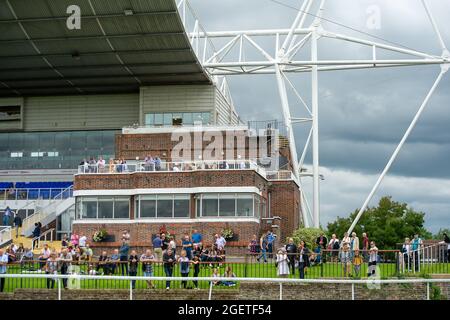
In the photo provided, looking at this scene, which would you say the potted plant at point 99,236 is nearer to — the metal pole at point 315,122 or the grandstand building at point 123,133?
the grandstand building at point 123,133

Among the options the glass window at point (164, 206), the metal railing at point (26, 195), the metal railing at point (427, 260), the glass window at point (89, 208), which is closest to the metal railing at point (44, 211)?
the metal railing at point (26, 195)

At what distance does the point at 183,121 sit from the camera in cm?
6462

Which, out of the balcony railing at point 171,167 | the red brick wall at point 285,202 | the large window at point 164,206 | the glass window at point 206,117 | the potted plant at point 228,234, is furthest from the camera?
the glass window at point 206,117

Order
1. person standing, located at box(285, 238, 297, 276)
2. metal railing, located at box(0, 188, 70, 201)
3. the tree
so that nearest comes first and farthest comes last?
person standing, located at box(285, 238, 297, 276)
metal railing, located at box(0, 188, 70, 201)
the tree

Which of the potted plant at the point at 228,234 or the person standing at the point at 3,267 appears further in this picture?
the potted plant at the point at 228,234

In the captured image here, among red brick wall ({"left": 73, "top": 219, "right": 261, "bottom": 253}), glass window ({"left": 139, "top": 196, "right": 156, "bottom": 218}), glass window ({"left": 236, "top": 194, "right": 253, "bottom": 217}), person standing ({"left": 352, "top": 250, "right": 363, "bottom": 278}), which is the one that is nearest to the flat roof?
glass window ({"left": 139, "top": 196, "right": 156, "bottom": 218})

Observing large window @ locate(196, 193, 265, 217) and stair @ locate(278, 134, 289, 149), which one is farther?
stair @ locate(278, 134, 289, 149)

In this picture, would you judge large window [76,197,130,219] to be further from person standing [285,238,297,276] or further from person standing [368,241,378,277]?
person standing [368,241,378,277]

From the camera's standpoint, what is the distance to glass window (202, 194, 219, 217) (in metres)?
49.1

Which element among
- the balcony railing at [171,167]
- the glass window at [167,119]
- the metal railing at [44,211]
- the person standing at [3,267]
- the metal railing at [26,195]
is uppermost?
the glass window at [167,119]

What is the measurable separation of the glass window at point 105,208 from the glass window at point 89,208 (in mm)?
296

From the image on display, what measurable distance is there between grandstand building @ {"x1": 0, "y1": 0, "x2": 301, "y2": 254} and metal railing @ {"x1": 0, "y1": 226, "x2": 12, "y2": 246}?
2428 millimetres

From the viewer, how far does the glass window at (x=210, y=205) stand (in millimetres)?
49094
